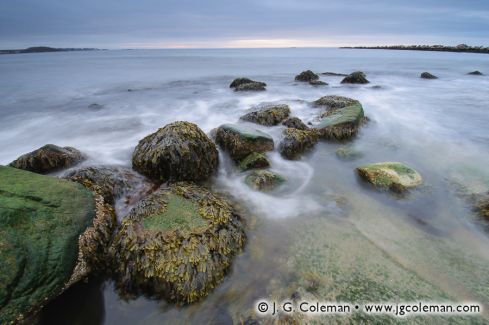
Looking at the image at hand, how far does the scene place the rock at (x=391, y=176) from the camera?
5.01m

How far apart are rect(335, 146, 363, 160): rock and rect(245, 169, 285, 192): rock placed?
1937 mm

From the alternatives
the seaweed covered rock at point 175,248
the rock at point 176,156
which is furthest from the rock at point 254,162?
the seaweed covered rock at point 175,248

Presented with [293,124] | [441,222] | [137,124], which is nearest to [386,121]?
[293,124]

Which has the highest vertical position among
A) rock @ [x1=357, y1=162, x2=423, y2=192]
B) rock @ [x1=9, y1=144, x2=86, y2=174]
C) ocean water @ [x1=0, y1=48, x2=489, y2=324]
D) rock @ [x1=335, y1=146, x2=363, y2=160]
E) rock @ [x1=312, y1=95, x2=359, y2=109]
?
rock @ [x1=312, y1=95, x2=359, y2=109]

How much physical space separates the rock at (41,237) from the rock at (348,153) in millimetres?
4877

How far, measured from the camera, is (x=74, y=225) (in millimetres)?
3324

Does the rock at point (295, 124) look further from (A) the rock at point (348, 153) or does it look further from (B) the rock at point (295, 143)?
(A) the rock at point (348, 153)

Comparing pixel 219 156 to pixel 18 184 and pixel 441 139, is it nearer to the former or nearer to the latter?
pixel 18 184

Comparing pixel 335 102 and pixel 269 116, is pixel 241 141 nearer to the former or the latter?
pixel 269 116

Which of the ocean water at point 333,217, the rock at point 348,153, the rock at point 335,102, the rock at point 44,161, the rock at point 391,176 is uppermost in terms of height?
the rock at point 335,102

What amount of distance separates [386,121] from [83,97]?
1464 cm

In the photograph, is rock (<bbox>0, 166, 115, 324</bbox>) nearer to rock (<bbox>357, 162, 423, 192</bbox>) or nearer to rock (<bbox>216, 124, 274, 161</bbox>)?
rock (<bbox>216, 124, 274, 161</bbox>)

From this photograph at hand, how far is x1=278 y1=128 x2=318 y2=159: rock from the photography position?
6.60m

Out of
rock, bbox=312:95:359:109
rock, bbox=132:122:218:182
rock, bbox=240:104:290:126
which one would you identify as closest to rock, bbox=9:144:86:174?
rock, bbox=132:122:218:182
